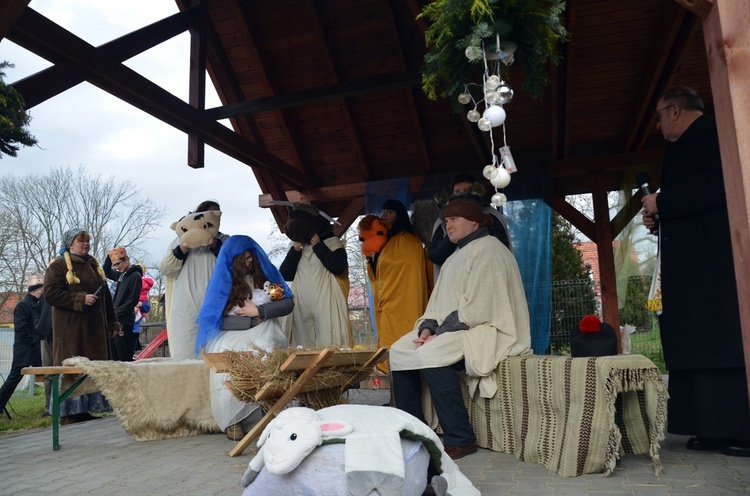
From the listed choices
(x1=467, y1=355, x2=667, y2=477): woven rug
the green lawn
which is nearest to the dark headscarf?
(x1=467, y1=355, x2=667, y2=477): woven rug

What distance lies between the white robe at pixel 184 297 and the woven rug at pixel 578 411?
273 centimetres

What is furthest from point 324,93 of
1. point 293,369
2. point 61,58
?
point 293,369

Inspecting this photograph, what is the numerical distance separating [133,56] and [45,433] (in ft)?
11.2

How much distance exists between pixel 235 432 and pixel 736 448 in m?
3.20

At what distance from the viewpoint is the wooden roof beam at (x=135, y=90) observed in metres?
4.50

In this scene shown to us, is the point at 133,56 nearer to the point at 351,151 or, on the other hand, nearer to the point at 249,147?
the point at 249,147

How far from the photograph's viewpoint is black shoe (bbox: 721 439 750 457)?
338 cm

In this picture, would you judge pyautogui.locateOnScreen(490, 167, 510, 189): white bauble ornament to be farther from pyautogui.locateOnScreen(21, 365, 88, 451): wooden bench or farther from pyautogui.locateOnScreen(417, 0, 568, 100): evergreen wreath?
pyautogui.locateOnScreen(21, 365, 88, 451): wooden bench

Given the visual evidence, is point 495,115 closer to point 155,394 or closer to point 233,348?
point 233,348

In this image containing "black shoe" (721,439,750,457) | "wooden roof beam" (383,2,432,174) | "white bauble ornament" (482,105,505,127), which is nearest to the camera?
"white bauble ornament" (482,105,505,127)

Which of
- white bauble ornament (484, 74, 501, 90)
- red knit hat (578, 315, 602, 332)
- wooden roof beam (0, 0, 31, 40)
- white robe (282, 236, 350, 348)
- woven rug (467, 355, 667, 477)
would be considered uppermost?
wooden roof beam (0, 0, 31, 40)

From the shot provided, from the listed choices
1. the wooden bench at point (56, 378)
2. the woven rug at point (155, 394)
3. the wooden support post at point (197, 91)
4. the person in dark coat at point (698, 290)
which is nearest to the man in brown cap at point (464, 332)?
the person in dark coat at point (698, 290)

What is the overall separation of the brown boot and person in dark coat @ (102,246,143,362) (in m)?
3.27

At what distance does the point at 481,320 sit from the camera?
391 centimetres
